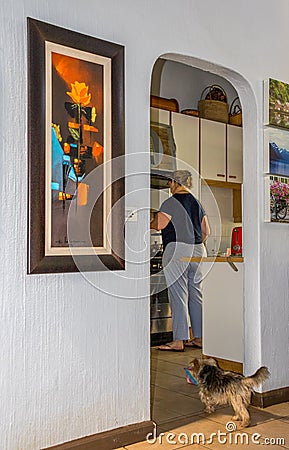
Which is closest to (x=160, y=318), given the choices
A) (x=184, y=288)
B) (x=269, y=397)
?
(x=184, y=288)

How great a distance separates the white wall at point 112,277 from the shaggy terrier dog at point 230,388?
0.37m

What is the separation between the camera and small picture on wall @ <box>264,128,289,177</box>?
3209 mm

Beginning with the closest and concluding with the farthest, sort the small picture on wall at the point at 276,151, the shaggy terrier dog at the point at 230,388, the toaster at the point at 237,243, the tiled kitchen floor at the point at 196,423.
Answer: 1. the tiled kitchen floor at the point at 196,423
2. the shaggy terrier dog at the point at 230,388
3. the small picture on wall at the point at 276,151
4. the toaster at the point at 237,243

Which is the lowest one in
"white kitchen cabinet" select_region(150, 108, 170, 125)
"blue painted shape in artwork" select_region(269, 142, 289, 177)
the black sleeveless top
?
the black sleeveless top

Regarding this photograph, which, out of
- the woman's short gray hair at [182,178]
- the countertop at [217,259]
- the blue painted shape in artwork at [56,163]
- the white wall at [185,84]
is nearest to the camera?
the blue painted shape in artwork at [56,163]

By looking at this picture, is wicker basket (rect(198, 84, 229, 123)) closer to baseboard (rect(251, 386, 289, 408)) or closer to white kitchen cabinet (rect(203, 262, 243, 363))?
white kitchen cabinet (rect(203, 262, 243, 363))

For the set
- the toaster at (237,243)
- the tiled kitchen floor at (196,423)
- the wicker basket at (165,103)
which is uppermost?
the wicker basket at (165,103)

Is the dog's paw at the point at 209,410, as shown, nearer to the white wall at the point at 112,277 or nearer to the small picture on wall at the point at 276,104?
the white wall at the point at 112,277

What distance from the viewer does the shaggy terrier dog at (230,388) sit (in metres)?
2.76

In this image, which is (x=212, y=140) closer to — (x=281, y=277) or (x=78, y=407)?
(x=281, y=277)

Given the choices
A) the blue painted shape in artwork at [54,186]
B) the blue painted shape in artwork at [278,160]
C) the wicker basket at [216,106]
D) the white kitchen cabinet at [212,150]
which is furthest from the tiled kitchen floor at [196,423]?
the wicker basket at [216,106]

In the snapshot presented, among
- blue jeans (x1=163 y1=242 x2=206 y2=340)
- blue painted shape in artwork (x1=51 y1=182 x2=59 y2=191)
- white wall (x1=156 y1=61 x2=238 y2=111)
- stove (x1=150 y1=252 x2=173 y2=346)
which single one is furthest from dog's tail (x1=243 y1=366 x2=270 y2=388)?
white wall (x1=156 y1=61 x2=238 y2=111)

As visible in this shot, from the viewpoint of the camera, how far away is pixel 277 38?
337 cm

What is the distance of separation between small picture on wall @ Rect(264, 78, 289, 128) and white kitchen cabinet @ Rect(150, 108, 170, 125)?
1818 mm
